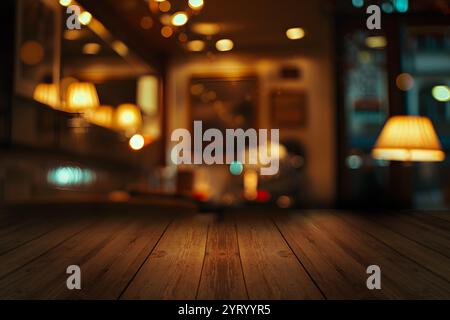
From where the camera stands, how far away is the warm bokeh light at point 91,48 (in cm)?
495

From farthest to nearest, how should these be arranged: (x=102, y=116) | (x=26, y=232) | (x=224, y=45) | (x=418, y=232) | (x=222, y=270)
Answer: (x=224, y=45), (x=102, y=116), (x=418, y=232), (x=26, y=232), (x=222, y=270)

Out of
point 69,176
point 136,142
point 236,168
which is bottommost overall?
point 69,176

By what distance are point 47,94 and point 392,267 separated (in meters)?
3.23

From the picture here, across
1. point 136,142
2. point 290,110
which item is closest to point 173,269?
point 136,142

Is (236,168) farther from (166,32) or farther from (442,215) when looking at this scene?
(442,215)

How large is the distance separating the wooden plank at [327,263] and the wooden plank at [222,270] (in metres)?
0.26

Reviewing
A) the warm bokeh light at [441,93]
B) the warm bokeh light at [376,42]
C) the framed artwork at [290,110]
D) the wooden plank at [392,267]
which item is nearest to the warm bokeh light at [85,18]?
the wooden plank at [392,267]

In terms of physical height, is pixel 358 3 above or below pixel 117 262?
above

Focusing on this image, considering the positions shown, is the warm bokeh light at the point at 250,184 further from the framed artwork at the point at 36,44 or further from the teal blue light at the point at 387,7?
the framed artwork at the point at 36,44

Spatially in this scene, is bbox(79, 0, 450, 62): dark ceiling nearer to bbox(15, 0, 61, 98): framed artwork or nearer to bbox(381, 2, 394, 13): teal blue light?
bbox(381, 2, 394, 13): teal blue light

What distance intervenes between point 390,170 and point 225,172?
2682 millimetres

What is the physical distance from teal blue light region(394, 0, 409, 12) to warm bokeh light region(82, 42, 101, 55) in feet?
11.5

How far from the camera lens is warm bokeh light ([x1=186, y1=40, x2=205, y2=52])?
6.46 metres

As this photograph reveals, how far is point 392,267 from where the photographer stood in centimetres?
171
